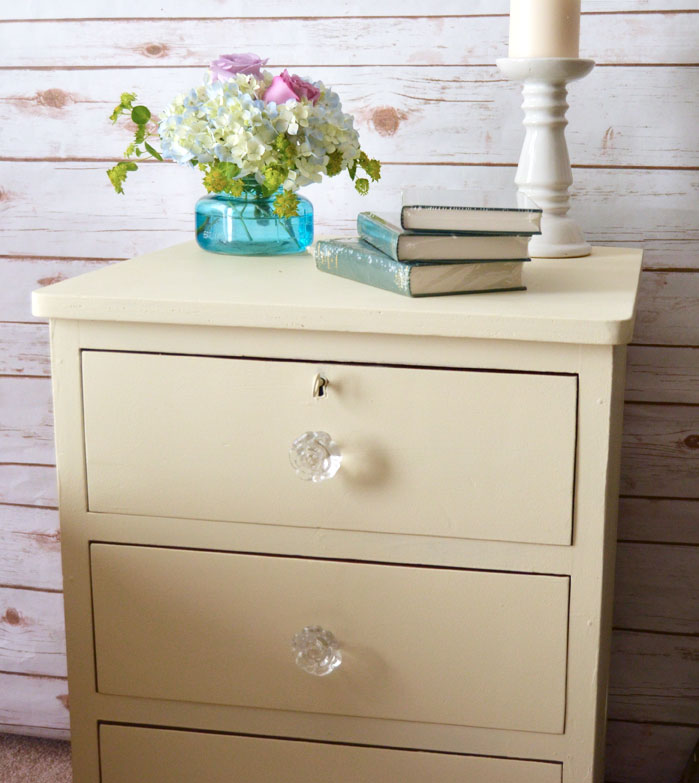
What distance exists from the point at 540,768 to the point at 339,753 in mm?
197

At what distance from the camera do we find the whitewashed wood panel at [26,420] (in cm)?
157

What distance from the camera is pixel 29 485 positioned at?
1.61 metres

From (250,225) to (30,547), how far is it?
0.79m

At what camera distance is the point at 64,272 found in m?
1.54

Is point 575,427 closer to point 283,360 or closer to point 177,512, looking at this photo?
point 283,360

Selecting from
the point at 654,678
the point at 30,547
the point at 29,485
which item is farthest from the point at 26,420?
the point at 654,678

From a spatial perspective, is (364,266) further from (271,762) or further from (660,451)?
(660,451)

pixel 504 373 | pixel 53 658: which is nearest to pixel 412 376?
pixel 504 373

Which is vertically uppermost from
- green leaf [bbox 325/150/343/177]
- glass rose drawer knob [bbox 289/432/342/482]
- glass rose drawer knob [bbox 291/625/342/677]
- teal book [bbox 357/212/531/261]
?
green leaf [bbox 325/150/343/177]

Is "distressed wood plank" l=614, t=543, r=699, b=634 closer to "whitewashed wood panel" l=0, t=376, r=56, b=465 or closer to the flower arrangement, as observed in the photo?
the flower arrangement

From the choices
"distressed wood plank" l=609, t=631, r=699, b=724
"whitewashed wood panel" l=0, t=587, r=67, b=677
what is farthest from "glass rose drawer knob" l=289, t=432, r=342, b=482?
"whitewashed wood panel" l=0, t=587, r=67, b=677

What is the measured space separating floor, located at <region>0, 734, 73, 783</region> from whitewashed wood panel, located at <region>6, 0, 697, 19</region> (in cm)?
119

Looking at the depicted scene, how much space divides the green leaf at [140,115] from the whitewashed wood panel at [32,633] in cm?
86

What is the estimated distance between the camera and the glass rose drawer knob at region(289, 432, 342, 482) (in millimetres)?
890
